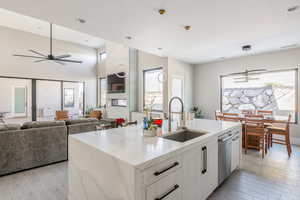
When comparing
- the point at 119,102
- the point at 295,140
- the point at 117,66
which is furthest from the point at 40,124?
the point at 295,140

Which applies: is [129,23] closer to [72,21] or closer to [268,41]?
[72,21]

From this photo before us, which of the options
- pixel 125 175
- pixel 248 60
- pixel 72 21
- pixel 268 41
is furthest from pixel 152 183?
pixel 248 60

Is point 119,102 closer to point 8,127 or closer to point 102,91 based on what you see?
point 102,91

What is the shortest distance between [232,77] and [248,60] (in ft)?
2.46

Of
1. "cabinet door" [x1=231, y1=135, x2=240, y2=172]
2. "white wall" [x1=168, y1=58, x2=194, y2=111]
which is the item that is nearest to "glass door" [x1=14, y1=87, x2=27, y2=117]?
"white wall" [x1=168, y1=58, x2=194, y2=111]

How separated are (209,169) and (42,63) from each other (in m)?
8.06

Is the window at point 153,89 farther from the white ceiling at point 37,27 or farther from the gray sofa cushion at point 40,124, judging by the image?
the white ceiling at point 37,27

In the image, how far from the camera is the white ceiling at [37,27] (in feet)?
17.2

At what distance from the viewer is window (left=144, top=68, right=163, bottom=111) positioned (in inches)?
229

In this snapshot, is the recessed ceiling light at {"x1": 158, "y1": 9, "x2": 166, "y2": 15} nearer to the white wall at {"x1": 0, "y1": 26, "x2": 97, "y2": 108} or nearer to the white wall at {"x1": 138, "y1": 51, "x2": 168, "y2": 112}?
the white wall at {"x1": 138, "y1": 51, "x2": 168, "y2": 112}

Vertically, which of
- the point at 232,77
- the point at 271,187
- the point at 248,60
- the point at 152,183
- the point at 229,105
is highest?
the point at 248,60

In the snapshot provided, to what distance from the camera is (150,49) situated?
178 inches

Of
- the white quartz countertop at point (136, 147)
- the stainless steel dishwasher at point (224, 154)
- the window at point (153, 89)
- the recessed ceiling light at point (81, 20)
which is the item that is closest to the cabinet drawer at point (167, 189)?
the white quartz countertop at point (136, 147)

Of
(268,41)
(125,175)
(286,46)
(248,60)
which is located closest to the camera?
(125,175)
